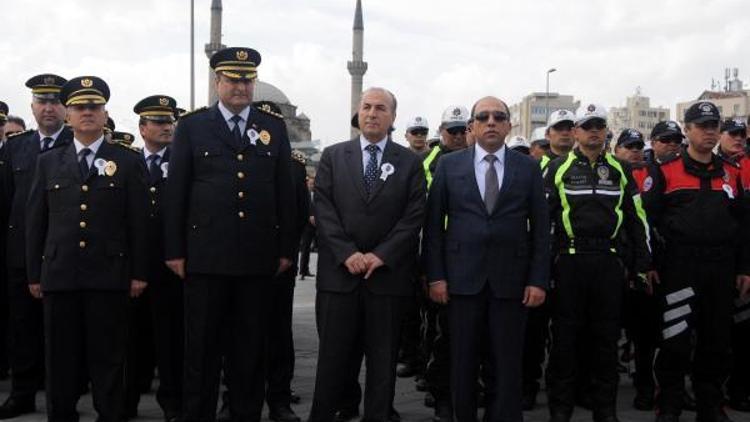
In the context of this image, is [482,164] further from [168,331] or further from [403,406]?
[168,331]

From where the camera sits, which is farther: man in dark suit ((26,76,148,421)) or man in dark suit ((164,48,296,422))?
man in dark suit ((26,76,148,421))

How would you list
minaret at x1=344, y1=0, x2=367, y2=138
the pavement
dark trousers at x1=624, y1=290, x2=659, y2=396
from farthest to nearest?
minaret at x1=344, y1=0, x2=367, y2=138 → dark trousers at x1=624, y1=290, x2=659, y2=396 → the pavement

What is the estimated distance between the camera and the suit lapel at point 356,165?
18.9 ft

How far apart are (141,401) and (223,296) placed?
79.2 inches

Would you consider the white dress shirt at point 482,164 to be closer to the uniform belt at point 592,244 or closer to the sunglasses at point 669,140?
the uniform belt at point 592,244

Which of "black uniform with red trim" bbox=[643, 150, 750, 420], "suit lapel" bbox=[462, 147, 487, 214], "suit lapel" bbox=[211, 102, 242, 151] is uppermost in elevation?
"suit lapel" bbox=[211, 102, 242, 151]

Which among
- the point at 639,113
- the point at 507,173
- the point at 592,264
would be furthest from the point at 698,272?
the point at 639,113

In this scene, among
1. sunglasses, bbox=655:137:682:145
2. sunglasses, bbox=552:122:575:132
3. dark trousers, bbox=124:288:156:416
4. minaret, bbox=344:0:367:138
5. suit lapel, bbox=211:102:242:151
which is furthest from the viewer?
minaret, bbox=344:0:367:138

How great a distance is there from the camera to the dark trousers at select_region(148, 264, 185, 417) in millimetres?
6609

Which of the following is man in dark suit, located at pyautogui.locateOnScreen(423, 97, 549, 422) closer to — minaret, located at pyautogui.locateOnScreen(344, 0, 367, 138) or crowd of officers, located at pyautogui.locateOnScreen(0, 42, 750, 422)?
crowd of officers, located at pyautogui.locateOnScreen(0, 42, 750, 422)

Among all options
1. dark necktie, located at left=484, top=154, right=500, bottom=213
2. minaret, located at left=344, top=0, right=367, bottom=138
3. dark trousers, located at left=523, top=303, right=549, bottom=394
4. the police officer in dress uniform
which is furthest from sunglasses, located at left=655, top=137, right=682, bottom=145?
minaret, located at left=344, top=0, right=367, bottom=138

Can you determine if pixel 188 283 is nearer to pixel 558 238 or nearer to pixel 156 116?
pixel 156 116

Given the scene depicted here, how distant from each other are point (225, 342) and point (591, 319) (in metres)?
2.52

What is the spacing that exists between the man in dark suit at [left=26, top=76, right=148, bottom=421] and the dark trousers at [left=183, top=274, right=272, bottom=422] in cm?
49
